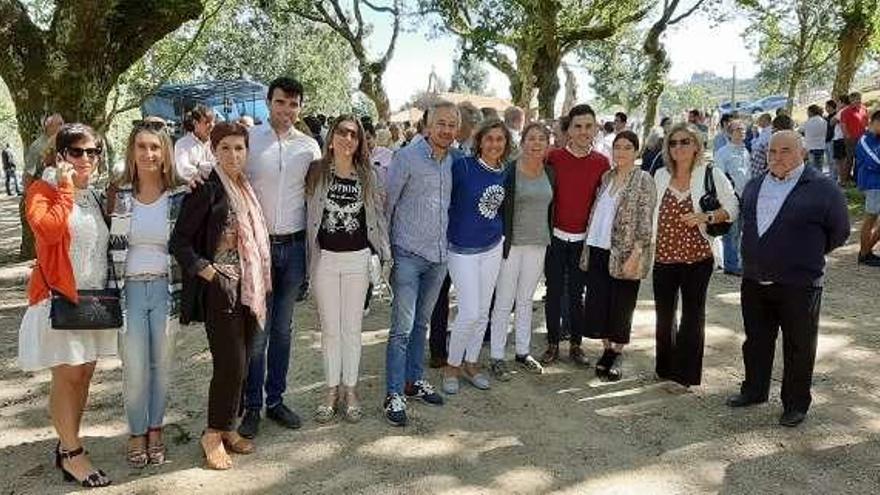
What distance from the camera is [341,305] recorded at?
4.18m

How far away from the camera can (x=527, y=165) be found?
493 cm

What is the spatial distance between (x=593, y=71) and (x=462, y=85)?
4094 cm

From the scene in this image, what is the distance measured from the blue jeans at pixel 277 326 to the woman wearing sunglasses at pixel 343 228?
100 mm

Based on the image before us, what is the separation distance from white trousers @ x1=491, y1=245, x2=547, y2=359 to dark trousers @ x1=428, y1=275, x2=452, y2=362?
0.42 m

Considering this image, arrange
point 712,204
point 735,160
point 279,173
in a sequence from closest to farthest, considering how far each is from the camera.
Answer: point 279,173 → point 712,204 → point 735,160

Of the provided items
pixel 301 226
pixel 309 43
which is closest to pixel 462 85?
pixel 309 43

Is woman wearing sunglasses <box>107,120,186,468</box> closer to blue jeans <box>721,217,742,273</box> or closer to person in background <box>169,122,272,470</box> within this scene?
person in background <box>169,122,272,470</box>

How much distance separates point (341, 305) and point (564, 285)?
81.6 inches

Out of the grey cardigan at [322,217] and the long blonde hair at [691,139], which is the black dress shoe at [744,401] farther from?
the grey cardigan at [322,217]

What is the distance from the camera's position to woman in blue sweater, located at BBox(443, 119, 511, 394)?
4.54 m

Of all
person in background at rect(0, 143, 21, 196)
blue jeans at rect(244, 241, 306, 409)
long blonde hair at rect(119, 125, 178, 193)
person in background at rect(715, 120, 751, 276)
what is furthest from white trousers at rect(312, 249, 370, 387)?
person in background at rect(0, 143, 21, 196)

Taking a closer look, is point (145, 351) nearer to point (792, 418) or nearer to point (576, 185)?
point (576, 185)

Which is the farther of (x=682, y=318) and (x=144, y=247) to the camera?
(x=682, y=318)

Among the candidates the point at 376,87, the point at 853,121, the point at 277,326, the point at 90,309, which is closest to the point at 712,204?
the point at 277,326
